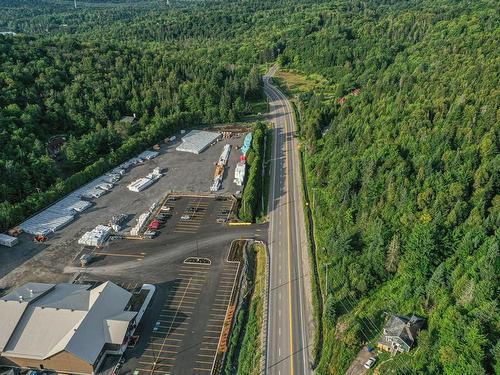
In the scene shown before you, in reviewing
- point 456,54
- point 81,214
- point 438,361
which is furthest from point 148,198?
point 456,54

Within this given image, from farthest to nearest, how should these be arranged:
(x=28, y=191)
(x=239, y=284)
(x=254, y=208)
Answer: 1. (x=28, y=191)
2. (x=254, y=208)
3. (x=239, y=284)

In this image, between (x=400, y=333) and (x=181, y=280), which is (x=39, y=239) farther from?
(x=400, y=333)

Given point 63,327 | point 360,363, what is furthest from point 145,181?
point 360,363

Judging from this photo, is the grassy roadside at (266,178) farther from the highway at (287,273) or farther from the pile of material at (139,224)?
the pile of material at (139,224)

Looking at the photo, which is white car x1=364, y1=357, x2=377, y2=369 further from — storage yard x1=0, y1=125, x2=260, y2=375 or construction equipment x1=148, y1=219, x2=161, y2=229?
construction equipment x1=148, y1=219, x2=161, y2=229

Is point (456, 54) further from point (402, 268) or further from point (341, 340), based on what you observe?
point (341, 340)
